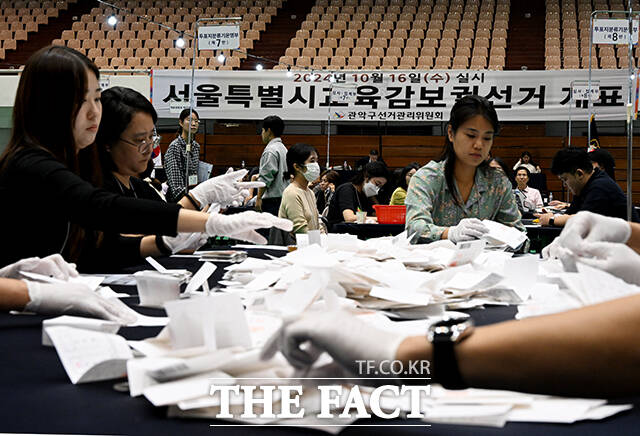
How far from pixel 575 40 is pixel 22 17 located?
459 inches

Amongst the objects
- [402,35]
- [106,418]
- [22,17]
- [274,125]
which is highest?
[22,17]

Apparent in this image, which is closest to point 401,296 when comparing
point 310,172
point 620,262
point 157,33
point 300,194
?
point 620,262

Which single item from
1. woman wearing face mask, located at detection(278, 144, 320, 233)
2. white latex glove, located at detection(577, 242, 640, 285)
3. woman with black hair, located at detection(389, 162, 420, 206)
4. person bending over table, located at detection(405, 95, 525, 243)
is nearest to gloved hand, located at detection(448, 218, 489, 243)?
person bending over table, located at detection(405, 95, 525, 243)

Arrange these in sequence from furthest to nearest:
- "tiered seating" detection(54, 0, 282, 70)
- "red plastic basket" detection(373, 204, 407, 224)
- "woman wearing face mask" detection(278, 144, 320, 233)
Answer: "tiered seating" detection(54, 0, 282, 70) → "red plastic basket" detection(373, 204, 407, 224) → "woman wearing face mask" detection(278, 144, 320, 233)

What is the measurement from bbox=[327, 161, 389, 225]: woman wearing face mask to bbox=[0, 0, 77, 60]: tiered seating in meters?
10.0

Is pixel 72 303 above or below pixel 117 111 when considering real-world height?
below

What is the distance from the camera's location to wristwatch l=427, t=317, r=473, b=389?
0.54 metres

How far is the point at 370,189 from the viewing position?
5113 millimetres

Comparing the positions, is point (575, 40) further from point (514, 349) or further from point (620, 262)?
point (514, 349)

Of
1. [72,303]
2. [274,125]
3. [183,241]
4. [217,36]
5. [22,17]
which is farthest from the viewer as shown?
[22,17]

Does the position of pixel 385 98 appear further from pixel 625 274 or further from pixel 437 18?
pixel 625 274

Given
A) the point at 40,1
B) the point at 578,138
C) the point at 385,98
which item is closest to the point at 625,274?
the point at 385,98

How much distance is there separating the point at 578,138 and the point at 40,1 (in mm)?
12388

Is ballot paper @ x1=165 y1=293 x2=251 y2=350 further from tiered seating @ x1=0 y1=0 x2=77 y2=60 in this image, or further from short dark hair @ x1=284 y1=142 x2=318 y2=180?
tiered seating @ x1=0 y1=0 x2=77 y2=60
